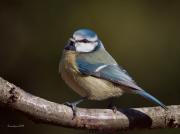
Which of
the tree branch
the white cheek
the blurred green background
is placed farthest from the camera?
the blurred green background

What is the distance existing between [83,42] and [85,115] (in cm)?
56

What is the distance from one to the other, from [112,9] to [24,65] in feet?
2.76

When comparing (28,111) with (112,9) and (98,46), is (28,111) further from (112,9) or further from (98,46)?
(112,9)

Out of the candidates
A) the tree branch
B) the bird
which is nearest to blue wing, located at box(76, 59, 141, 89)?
the bird

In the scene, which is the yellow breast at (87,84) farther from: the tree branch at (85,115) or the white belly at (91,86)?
the tree branch at (85,115)

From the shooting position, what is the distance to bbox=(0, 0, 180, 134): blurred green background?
473 cm

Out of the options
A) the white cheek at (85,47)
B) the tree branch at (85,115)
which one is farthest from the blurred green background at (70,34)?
the tree branch at (85,115)

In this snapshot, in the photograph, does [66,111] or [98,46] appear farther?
[98,46]

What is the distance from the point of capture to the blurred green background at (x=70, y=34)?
473 cm

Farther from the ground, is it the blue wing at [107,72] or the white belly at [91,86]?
the blue wing at [107,72]

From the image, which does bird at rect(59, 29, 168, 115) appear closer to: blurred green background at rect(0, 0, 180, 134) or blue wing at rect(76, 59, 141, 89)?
blue wing at rect(76, 59, 141, 89)

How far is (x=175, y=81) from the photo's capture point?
4.71 meters

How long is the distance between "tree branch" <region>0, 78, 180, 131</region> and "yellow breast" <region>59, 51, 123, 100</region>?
0.24 meters

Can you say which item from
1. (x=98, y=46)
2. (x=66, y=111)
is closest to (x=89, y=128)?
(x=66, y=111)
